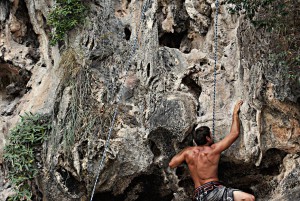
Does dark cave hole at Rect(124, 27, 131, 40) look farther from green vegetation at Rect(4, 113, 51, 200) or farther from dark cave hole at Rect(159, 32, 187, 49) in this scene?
green vegetation at Rect(4, 113, 51, 200)

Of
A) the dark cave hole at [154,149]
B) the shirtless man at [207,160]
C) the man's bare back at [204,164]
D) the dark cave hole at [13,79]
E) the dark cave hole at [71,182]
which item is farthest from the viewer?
the dark cave hole at [13,79]

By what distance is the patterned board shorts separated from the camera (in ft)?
21.8

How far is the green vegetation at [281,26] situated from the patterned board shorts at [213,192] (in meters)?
1.63

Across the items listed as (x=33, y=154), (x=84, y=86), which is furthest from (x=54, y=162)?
(x=84, y=86)

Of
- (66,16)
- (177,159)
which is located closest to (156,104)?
(177,159)

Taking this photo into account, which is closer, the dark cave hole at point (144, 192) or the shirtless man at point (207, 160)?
the shirtless man at point (207, 160)

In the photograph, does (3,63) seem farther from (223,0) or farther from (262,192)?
(262,192)

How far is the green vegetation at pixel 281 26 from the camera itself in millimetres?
6828

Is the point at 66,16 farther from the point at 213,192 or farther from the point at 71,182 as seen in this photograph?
the point at 213,192

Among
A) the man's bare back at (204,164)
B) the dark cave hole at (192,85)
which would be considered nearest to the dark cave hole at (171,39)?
the dark cave hole at (192,85)

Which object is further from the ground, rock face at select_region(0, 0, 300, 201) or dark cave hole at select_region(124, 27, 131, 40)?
dark cave hole at select_region(124, 27, 131, 40)

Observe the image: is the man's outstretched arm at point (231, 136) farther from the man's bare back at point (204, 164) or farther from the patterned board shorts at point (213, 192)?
the patterned board shorts at point (213, 192)

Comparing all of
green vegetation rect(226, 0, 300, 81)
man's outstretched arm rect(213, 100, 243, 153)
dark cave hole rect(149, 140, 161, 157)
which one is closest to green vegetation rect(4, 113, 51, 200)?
dark cave hole rect(149, 140, 161, 157)

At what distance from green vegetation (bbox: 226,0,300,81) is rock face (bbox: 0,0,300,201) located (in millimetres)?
150
